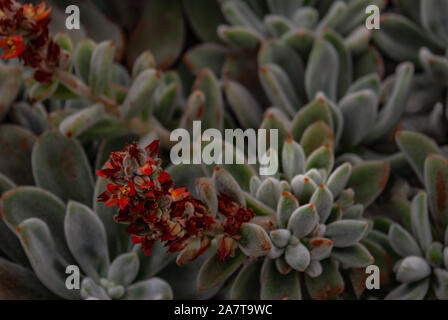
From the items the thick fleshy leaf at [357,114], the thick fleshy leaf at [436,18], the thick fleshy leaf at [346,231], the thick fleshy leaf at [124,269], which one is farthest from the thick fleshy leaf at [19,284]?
the thick fleshy leaf at [436,18]

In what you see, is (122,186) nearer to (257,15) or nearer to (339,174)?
(339,174)

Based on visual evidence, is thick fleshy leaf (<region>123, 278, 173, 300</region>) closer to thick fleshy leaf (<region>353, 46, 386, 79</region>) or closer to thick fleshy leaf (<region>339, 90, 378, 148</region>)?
thick fleshy leaf (<region>339, 90, 378, 148</region>)

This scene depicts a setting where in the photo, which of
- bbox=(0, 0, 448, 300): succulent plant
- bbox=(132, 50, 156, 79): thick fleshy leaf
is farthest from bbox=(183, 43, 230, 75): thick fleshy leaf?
bbox=(132, 50, 156, 79): thick fleshy leaf

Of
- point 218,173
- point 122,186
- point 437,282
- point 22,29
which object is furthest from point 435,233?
point 22,29

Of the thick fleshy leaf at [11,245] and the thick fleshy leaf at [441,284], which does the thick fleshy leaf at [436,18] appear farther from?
the thick fleshy leaf at [11,245]

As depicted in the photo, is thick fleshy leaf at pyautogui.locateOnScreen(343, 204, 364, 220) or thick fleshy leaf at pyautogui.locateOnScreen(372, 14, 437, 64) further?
thick fleshy leaf at pyautogui.locateOnScreen(372, 14, 437, 64)

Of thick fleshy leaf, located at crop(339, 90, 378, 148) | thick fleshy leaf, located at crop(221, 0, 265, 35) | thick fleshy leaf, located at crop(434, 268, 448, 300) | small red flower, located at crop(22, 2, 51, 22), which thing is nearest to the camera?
small red flower, located at crop(22, 2, 51, 22)
